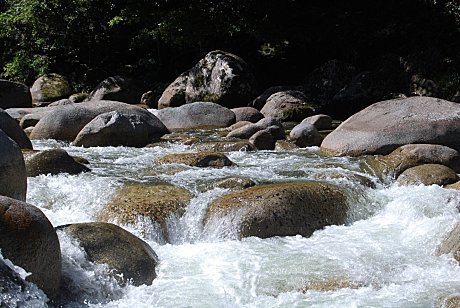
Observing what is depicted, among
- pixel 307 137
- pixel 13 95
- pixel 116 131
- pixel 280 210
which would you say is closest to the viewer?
pixel 280 210

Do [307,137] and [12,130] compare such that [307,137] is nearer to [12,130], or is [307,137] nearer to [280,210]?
[280,210]

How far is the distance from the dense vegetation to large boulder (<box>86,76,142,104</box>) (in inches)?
81.3

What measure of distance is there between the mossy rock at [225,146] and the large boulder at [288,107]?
15.7ft

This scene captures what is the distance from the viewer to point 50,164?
33.8 ft

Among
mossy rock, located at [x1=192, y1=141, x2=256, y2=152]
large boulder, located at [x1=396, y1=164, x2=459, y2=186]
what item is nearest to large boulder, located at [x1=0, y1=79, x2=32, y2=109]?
mossy rock, located at [x1=192, y1=141, x2=256, y2=152]

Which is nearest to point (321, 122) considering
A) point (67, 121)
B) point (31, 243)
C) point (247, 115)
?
point (247, 115)

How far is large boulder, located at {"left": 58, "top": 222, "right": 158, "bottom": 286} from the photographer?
6.53m

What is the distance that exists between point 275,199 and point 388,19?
16539mm

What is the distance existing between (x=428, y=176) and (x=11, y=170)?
6.26 meters

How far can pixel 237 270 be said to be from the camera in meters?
6.80

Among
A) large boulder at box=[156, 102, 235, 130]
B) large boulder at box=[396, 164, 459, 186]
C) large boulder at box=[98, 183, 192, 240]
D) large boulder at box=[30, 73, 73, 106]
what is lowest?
large boulder at box=[30, 73, 73, 106]

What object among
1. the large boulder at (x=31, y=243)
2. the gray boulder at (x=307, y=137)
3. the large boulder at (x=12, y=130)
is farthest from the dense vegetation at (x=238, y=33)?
the large boulder at (x=31, y=243)

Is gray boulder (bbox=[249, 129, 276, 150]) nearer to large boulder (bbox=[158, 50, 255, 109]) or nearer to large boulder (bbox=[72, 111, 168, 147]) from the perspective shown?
large boulder (bbox=[72, 111, 168, 147])

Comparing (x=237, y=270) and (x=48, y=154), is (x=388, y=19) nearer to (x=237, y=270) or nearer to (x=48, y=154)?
(x=48, y=154)
